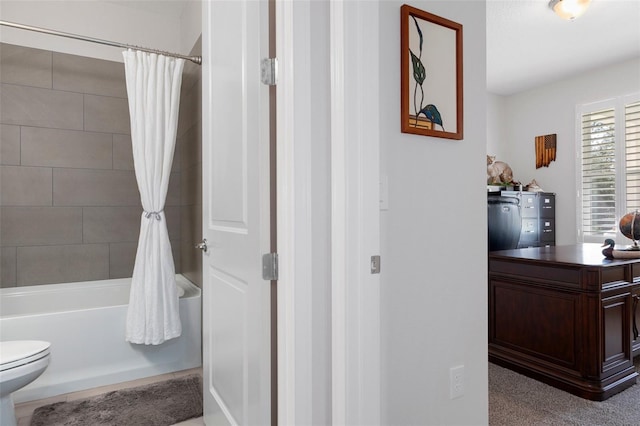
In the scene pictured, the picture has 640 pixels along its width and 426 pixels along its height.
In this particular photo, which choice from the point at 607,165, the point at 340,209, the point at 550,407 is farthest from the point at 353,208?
the point at 607,165

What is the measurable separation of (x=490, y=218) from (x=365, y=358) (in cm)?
295

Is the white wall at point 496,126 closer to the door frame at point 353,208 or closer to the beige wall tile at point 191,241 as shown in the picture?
the beige wall tile at point 191,241

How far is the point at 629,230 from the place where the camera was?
2689 mm

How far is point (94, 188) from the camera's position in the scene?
3.00 m

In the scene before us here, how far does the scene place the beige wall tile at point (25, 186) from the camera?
8.96 ft

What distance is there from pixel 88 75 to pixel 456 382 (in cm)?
315

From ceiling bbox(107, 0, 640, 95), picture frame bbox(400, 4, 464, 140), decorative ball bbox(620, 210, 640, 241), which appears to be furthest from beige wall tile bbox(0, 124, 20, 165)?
decorative ball bbox(620, 210, 640, 241)

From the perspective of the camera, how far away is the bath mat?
199 cm

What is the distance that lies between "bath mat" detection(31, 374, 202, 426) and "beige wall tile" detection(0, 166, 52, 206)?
4.64 ft

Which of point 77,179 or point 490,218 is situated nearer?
point 77,179

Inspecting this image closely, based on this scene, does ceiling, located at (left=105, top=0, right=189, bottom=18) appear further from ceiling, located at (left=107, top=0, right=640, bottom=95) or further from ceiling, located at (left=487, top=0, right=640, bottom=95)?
ceiling, located at (left=487, top=0, right=640, bottom=95)

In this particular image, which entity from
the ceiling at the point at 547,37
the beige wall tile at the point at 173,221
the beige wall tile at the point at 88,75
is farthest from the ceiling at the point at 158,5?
the beige wall tile at the point at 173,221

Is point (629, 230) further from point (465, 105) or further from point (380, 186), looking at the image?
point (380, 186)

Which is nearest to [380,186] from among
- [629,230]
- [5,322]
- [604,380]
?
[604,380]
